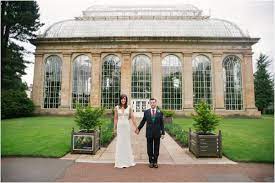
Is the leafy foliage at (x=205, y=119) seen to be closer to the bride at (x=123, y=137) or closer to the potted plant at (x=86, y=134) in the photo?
the bride at (x=123, y=137)

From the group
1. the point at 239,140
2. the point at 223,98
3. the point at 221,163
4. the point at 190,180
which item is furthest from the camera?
the point at 223,98

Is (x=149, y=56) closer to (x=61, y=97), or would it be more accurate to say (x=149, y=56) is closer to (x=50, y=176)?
(x=61, y=97)

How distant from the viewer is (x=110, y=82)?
3150 cm

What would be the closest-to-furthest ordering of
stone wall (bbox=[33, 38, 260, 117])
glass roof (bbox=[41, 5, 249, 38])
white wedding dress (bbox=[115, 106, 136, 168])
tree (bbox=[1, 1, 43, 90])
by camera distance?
1. white wedding dress (bbox=[115, 106, 136, 168])
2. tree (bbox=[1, 1, 43, 90])
3. stone wall (bbox=[33, 38, 260, 117])
4. glass roof (bbox=[41, 5, 249, 38])

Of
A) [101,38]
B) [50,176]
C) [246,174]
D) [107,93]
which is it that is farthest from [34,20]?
[246,174]

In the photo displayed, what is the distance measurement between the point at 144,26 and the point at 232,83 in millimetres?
13346

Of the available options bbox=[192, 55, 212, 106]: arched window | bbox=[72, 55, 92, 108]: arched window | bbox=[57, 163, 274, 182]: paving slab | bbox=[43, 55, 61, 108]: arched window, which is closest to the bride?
bbox=[57, 163, 274, 182]: paving slab

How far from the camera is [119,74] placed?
104ft

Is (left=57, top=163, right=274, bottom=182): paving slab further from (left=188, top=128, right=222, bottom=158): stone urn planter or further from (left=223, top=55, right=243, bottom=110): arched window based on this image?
(left=223, top=55, right=243, bottom=110): arched window

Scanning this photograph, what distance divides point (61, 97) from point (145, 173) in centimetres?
2631

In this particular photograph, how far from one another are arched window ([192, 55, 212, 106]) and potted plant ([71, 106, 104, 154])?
22396 millimetres

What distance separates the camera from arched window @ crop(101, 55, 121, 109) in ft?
102

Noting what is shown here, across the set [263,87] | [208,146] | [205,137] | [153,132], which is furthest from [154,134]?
[263,87]

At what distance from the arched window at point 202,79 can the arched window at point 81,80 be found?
1286cm
